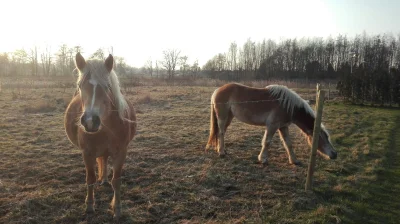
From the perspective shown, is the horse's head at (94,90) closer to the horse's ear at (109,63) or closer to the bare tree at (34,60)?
the horse's ear at (109,63)

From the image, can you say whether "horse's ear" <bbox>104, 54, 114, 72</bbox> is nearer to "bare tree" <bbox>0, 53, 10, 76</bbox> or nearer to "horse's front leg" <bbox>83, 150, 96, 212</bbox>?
"horse's front leg" <bbox>83, 150, 96, 212</bbox>

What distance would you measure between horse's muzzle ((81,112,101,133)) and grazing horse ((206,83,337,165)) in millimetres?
4152

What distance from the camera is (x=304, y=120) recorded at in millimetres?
5746

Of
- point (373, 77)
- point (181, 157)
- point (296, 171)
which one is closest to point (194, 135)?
point (181, 157)

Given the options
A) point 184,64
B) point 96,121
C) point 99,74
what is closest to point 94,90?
point 99,74

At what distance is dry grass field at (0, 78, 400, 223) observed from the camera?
367 cm

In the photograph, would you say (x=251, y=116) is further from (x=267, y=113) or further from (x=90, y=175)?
(x=90, y=175)

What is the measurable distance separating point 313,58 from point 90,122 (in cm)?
6005

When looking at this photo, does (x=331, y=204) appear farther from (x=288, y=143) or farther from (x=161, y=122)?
(x=161, y=122)

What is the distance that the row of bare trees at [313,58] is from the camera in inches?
2027

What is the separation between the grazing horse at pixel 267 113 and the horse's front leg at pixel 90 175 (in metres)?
3.39

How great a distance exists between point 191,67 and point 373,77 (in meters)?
44.3

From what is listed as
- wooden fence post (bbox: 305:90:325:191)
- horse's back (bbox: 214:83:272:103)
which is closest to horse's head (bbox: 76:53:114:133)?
wooden fence post (bbox: 305:90:325:191)

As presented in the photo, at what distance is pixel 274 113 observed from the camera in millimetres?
5891
